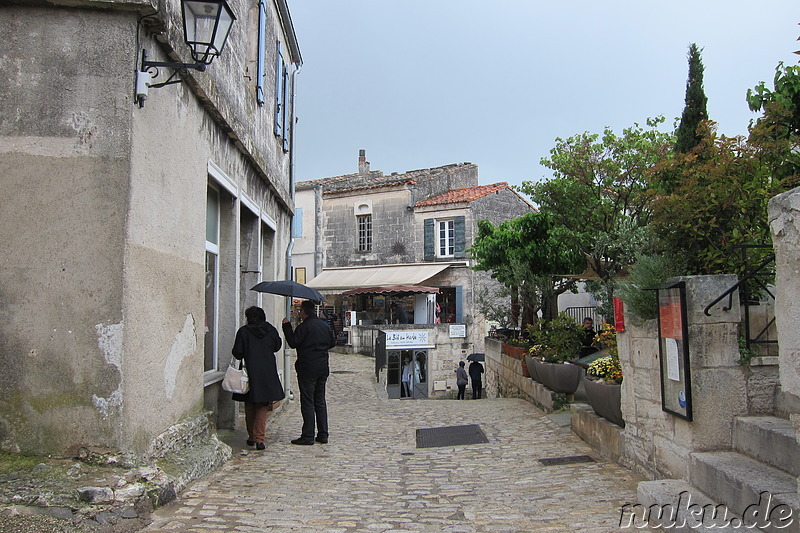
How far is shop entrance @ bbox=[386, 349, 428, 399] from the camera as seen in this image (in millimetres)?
23766

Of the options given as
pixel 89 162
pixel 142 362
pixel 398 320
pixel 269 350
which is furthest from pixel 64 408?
pixel 398 320

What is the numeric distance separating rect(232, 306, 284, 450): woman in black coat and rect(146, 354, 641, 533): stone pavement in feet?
1.09

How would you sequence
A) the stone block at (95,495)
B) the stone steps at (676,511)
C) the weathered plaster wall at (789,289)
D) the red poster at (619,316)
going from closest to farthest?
the weathered plaster wall at (789,289) < the stone steps at (676,511) < the stone block at (95,495) < the red poster at (619,316)

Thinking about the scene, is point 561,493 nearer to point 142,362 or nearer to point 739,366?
point 739,366

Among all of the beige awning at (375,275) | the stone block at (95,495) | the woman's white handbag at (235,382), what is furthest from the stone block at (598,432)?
the beige awning at (375,275)

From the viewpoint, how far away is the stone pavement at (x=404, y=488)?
4.38 meters

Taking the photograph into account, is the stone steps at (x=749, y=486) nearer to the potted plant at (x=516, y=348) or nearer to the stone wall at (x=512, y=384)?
the stone wall at (x=512, y=384)

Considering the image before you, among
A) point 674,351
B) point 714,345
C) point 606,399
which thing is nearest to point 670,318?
point 674,351

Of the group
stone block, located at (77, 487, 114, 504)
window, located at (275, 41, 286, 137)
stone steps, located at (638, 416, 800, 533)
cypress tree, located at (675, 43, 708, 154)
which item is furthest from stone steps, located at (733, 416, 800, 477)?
window, located at (275, 41, 286, 137)

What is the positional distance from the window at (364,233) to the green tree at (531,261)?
611 inches

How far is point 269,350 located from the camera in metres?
6.87

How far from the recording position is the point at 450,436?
8133 millimetres

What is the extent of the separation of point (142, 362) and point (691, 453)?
13.1ft

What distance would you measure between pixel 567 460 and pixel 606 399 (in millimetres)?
717
